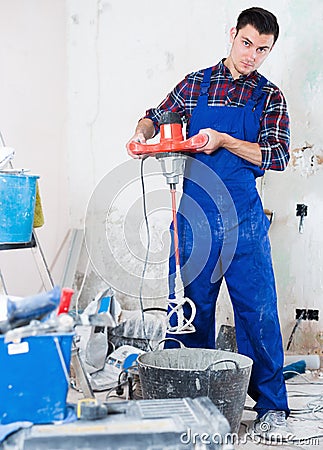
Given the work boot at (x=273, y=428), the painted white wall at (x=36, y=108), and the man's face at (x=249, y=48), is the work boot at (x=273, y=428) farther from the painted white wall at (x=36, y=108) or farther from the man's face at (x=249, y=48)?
the painted white wall at (x=36, y=108)

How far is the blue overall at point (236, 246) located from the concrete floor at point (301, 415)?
0.13 m

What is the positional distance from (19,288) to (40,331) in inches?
78.4

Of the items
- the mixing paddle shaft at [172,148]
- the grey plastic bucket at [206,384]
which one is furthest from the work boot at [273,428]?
the mixing paddle shaft at [172,148]

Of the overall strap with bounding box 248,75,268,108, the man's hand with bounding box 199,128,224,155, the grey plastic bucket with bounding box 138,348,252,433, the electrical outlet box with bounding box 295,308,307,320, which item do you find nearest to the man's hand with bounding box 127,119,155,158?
the man's hand with bounding box 199,128,224,155

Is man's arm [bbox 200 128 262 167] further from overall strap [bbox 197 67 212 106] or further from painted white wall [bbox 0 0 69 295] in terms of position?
painted white wall [bbox 0 0 69 295]

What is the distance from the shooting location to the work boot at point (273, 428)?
7.79ft

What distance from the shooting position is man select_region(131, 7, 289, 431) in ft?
7.83

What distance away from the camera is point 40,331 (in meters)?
1.42

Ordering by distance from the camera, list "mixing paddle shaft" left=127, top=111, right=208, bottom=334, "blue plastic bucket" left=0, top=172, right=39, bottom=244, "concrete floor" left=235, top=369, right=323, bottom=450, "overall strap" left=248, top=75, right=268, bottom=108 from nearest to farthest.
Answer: "blue plastic bucket" left=0, top=172, right=39, bottom=244, "mixing paddle shaft" left=127, top=111, right=208, bottom=334, "concrete floor" left=235, top=369, right=323, bottom=450, "overall strap" left=248, top=75, right=268, bottom=108

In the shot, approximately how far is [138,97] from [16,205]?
1.68 metres

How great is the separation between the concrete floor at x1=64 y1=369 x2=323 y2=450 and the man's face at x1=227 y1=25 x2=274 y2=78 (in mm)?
1346

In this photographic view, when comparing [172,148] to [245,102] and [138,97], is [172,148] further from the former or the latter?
[138,97]

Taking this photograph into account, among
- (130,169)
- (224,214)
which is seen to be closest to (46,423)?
(224,214)

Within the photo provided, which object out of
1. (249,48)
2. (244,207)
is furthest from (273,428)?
(249,48)
